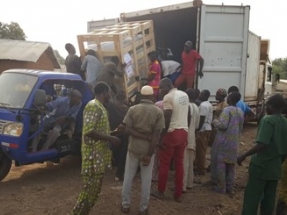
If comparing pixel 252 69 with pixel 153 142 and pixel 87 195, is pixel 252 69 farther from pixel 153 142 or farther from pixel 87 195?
pixel 87 195

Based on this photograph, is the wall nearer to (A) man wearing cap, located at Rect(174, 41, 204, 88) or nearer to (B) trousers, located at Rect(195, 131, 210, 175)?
(A) man wearing cap, located at Rect(174, 41, 204, 88)

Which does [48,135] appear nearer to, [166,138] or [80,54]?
[166,138]

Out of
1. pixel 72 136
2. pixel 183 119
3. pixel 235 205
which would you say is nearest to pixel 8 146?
pixel 72 136

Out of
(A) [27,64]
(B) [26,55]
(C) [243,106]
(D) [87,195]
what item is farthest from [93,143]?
(A) [27,64]

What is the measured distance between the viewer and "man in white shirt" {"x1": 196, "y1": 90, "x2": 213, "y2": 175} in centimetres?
633

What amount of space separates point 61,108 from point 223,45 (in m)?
3.83

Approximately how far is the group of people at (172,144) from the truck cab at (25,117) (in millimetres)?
1042

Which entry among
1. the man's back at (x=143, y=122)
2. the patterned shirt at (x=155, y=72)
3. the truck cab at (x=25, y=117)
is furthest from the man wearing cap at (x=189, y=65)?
the man's back at (x=143, y=122)

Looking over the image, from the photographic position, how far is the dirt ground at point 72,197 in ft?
16.0

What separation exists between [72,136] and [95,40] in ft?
7.50

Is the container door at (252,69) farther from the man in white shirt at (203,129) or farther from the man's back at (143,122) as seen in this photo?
the man's back at (143,122)

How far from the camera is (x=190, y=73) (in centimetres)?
785

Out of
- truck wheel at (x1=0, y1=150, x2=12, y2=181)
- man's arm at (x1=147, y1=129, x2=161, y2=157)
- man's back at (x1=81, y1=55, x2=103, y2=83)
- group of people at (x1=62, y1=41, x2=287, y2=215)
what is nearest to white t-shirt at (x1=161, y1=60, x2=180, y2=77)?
man's back at (x1=81, y1=55, x2=103, y2=83)

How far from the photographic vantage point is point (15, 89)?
5.97 meters
